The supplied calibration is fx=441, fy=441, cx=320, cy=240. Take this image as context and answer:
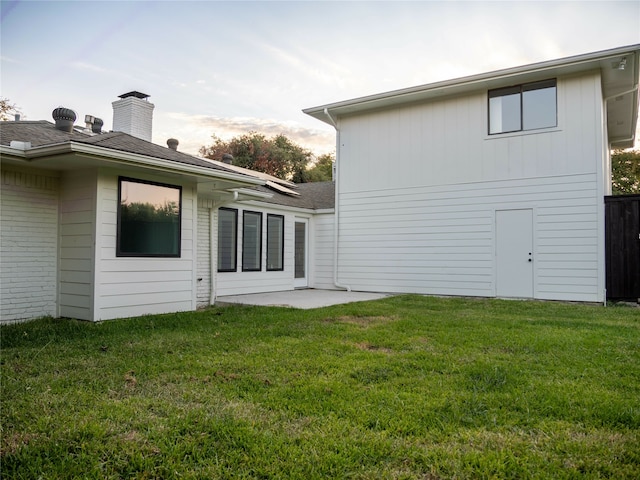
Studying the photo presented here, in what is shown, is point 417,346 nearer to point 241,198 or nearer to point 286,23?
Result: point 241,198

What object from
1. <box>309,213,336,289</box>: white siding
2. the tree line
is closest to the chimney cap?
<box>309,213,336,289</box>: white siding

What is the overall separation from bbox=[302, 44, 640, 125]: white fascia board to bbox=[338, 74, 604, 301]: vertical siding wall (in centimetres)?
34

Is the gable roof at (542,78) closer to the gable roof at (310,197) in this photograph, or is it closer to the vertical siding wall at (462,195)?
the vertical siding wall at (462,195)

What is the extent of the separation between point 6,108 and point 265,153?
13.8 metres

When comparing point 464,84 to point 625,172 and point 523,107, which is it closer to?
point 523,107

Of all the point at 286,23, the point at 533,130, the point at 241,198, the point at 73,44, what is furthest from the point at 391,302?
the point at 73,44

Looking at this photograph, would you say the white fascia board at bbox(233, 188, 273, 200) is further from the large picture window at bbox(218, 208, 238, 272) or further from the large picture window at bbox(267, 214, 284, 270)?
the large picture window at bbox(267, 214, 284, 270)

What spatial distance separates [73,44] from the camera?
14.9ft

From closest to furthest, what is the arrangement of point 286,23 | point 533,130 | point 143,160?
1. point 143,160
2. point 286,23
3. point 533,130

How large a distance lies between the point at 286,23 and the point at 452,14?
3485 millimetres

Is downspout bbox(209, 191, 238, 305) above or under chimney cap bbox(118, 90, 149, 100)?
under

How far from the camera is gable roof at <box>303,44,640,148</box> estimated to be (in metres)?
8.33

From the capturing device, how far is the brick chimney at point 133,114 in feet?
27.8

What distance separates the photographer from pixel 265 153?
1048 inches
